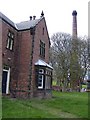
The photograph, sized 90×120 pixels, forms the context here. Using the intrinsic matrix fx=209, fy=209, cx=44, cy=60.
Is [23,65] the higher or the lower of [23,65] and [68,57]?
the lower

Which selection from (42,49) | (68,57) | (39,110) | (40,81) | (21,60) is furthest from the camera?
(68,57)

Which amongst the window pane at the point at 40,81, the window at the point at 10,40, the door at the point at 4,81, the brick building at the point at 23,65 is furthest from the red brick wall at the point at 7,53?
the window pane at the point at 40,81

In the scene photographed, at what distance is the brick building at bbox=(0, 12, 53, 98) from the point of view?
2116cm

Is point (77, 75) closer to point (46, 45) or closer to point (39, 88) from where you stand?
point (46, 45)

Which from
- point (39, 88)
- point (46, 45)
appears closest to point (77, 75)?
point (46, 45)

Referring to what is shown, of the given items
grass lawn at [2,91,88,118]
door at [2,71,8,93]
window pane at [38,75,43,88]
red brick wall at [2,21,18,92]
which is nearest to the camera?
grass lawn at [2,91,88,118]

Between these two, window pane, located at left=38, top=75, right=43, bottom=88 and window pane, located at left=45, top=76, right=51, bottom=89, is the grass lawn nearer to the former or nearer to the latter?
window pane, located at left=38, top=75, right=43, bottom=88

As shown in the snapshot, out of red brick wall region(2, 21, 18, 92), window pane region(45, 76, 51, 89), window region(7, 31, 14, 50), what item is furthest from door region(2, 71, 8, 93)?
window pane region(45, 76, 51, 89)

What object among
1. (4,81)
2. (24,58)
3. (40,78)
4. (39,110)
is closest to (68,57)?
(40,78)

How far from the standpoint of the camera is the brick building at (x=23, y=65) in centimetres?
2116

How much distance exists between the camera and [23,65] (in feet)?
73.8

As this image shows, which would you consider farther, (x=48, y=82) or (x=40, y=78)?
(x=48, y=82)

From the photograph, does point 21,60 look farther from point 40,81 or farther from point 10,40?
point 40,81

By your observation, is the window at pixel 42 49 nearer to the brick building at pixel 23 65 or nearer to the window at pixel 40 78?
the brick building at pixel 23 65
